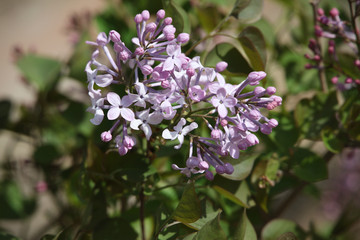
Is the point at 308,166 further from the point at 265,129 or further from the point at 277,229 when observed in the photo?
the point at 265,129

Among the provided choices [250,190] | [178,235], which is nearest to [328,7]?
[250,190]

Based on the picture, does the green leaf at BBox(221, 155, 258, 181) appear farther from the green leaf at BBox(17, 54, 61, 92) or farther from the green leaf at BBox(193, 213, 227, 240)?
the green leaf at BBox(17, 54, 61, 92)

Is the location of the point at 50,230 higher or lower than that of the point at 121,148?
lower

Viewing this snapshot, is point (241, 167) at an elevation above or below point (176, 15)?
below

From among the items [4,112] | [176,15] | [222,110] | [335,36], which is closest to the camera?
[222,110]

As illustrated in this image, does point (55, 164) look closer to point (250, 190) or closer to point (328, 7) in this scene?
point (250, 190)

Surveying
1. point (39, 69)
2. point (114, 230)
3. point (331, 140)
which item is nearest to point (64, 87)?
point (39, 69)

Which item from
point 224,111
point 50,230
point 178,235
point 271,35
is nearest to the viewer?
point 224,111
